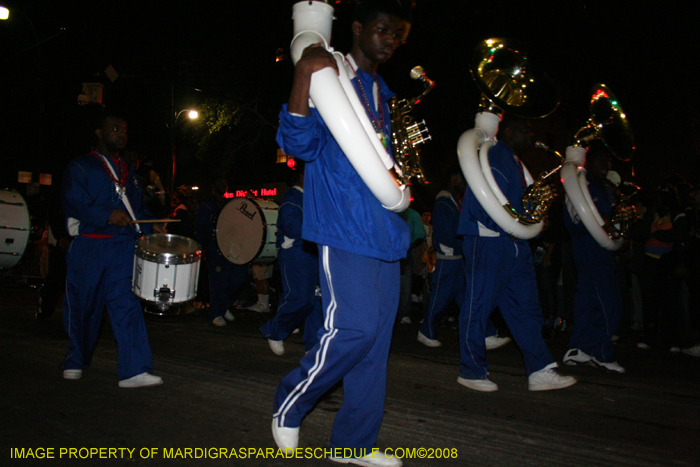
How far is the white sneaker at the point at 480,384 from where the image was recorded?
15.1 ft

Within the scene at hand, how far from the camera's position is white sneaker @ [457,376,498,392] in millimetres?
4602

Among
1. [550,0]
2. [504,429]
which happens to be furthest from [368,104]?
[550,0]

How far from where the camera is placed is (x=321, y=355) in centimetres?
280

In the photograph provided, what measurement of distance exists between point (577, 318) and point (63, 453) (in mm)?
4665

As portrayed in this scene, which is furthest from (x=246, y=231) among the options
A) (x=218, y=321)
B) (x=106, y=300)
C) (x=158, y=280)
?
(x=158, y=280)

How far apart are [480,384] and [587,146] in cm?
276

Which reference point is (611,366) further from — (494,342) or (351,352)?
(351,352)

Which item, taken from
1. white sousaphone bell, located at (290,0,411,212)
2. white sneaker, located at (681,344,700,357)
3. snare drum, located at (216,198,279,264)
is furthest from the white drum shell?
white sneaker, located at (681,344,700,357)

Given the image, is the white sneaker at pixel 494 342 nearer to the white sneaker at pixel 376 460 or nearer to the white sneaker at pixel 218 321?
the white sneaker at pixel 218 321

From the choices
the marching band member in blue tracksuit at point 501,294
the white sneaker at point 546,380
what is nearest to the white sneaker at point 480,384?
the marching band member in blue tracksuit at point 501,294

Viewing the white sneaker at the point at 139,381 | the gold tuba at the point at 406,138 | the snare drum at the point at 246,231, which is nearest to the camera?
the gold tuba at the point at 406,138

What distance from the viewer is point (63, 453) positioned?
2.95m

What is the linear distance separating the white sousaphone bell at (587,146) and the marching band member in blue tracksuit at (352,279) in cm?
315

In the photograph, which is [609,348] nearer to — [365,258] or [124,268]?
[365,258]
